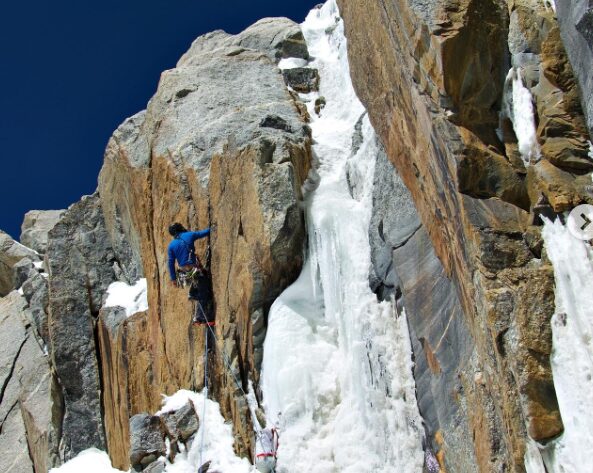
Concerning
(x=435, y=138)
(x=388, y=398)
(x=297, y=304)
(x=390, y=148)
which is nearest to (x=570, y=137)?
(x=435, y=138)

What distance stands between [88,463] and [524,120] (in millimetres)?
11155

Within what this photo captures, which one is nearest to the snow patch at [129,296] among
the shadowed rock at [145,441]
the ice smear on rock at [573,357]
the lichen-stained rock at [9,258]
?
the shadowed rock at [145,441]

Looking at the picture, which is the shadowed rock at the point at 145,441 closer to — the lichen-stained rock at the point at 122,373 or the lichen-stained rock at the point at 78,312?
the lichen-stained rock at the point at 122,373

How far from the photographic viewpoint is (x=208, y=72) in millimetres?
16500

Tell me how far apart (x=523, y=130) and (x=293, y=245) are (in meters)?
4.18

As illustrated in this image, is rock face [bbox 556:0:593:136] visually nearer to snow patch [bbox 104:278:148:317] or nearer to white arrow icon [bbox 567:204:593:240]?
white arrow icon [bbox 567:204:593:240]

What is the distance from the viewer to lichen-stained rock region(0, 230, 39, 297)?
22.2 m

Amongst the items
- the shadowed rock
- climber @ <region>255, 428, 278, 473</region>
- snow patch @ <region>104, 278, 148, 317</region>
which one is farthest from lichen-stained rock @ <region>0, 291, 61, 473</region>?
climber @ <region>255, 428, 278, 473</region>

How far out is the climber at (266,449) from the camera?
956 centimetres

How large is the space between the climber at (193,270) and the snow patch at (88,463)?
14.7 feet

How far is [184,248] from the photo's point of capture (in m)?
12.0

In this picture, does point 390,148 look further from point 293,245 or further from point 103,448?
point 103,448

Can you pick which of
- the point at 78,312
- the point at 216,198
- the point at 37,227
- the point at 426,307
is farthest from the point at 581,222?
the point at 37,227

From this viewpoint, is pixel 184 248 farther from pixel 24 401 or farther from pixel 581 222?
pixel 24 401
